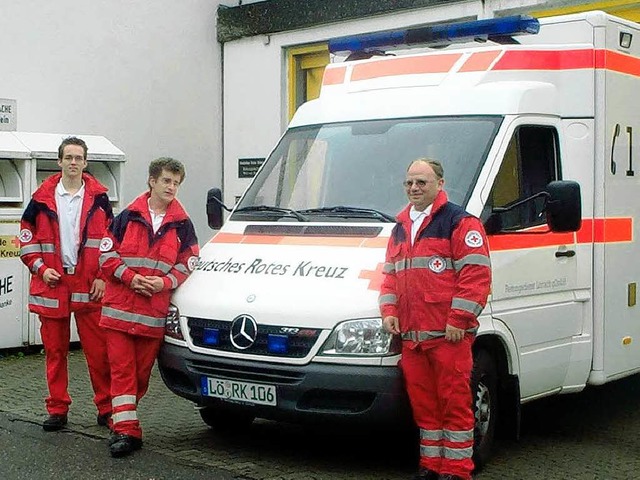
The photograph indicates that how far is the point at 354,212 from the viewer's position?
22.7 feet

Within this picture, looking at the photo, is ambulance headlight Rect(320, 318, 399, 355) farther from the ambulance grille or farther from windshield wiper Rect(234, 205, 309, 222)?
windshield wiper Rect(234, 205, 309, 222)

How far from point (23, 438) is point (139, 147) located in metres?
6.73

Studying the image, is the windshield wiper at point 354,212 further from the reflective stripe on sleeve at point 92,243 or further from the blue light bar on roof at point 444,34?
the blue light bar on roof at point 444,34

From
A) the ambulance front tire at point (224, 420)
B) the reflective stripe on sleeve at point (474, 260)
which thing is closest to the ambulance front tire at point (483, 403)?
the reflective stripe on sleeve at point (474, 260)

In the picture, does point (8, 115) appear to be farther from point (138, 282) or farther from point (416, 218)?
point (416, 218)

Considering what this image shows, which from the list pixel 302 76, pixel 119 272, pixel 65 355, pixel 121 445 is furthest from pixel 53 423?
pixel 302 76

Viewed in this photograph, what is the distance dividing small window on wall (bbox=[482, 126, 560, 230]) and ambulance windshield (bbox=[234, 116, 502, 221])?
0.18 m

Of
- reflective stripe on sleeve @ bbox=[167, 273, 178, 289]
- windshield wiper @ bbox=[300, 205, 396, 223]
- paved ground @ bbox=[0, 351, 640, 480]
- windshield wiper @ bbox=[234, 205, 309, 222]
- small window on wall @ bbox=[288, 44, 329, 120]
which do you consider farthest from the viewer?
small window on wall @ bbox=[288, 44, 329, 120]

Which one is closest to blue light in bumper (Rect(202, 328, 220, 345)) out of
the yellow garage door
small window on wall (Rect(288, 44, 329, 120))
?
the yellow garage door

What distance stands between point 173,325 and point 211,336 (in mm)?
Answer: 379

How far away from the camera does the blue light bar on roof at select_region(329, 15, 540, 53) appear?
294 inches

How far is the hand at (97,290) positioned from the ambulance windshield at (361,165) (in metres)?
1.01

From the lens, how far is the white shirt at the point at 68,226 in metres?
7.51

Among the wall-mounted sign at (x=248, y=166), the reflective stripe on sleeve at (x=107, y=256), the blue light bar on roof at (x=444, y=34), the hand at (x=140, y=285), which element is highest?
the blue light bar on roof at (x=444, y=34)
